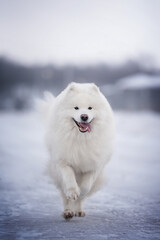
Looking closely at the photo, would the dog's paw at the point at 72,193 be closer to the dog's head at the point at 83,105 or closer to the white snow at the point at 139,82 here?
the dog's head at the point at 83,105

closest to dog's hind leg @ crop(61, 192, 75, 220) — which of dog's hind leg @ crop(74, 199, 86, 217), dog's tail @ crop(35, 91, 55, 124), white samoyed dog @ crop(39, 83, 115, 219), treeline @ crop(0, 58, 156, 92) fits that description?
white samoyed dog @ crop(39, 83, 115, 219)

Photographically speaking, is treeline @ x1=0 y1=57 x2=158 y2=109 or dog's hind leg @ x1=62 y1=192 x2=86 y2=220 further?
treeline @ x1=0 y1=57 x2=158 y2=109

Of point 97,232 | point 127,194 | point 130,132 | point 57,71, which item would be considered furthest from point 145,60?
point 97,232

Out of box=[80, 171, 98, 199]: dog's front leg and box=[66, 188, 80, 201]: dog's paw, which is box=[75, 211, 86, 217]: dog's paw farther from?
box=[66, 188, 80, 201]: dog's paw

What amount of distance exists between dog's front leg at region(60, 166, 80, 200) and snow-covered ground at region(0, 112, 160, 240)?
300 mm

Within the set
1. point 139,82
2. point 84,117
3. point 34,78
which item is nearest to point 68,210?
point 84,117

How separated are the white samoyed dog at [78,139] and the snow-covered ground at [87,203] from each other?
13.7 inches

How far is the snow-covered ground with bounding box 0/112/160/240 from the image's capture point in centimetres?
341

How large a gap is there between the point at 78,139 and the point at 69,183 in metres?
0.50

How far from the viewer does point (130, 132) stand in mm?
15508

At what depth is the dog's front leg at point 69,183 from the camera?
368 centimetres

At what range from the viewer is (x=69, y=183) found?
3.73 m

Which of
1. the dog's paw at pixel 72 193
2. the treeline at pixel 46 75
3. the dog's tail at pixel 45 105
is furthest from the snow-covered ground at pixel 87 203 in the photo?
the treeline at pixel 46 75

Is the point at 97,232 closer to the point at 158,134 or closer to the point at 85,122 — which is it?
the point at 85,122
